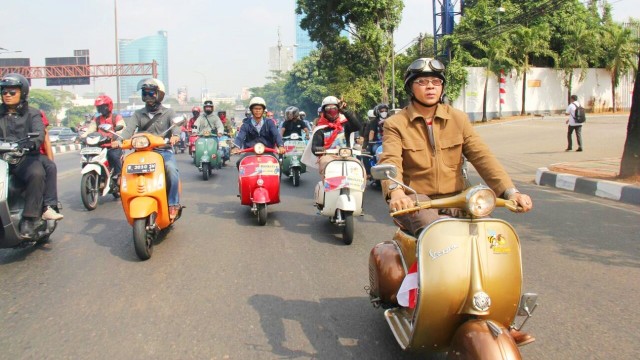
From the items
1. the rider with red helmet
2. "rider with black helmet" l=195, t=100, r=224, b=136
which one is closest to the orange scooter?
the rider with red helmet

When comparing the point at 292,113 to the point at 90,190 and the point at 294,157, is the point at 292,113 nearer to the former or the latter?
the point at 294,157

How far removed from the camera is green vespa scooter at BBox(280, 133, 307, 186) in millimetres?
11430

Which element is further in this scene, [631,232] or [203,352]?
[631,232]

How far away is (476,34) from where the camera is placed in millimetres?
29828

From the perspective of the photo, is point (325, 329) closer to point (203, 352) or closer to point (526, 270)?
point (203, 352)

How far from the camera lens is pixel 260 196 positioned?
7.08 meters

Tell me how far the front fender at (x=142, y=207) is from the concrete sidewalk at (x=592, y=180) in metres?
6.96

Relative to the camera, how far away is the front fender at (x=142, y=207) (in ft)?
17.4

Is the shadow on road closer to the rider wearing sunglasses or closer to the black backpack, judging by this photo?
the rider wearing sunglasses

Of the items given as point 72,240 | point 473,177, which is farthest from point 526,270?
point 473,177

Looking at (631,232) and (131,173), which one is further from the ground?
(131,173)

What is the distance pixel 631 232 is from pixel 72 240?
6.46 metres

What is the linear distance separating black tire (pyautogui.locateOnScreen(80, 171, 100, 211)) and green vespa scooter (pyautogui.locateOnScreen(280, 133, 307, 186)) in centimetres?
394

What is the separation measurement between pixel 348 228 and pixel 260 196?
5.14 ft
